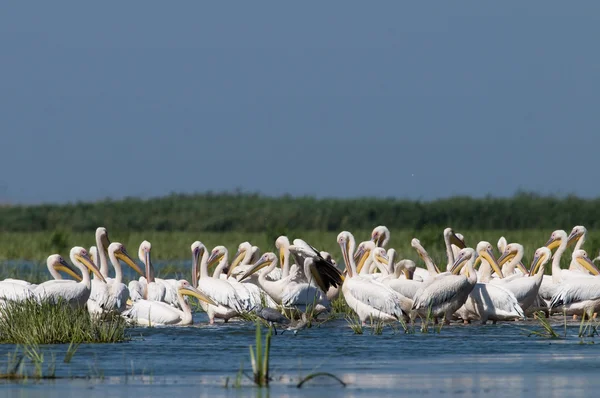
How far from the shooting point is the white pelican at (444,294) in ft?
43.4

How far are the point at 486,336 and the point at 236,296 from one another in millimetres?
2948

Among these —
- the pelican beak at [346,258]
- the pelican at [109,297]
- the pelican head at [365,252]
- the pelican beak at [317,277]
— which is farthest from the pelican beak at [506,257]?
the pelican at [109,297]

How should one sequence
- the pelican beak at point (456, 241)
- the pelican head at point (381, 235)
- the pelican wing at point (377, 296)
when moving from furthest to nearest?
the pelican head at point (381, 235)
the pelican beak at point (456, 241)
the pelican wing at point (377, 296)

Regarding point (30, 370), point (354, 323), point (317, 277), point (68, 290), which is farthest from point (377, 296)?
point (30, 370)

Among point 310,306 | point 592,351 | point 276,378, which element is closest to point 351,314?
point 310,306

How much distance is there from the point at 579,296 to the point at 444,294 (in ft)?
6.28

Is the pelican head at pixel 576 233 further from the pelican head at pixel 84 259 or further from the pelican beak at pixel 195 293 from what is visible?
the pelican head at pixel 84 259

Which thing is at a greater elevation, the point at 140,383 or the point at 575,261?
the point at 575,261

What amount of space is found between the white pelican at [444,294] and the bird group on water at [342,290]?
1 cm

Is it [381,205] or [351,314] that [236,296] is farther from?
[381,205]

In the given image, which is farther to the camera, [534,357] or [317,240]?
A: [317,240]

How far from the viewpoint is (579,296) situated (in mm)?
14289

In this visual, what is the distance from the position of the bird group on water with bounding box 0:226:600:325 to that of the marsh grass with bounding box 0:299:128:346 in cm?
100

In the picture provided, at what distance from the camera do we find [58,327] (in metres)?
11.2
